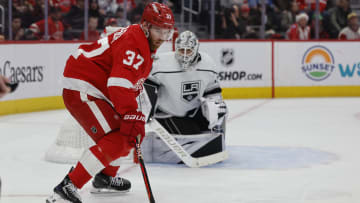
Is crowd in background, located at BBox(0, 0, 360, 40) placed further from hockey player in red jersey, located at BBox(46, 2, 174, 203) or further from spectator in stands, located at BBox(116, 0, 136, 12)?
hockey player in red jersey, located at BBox(46, 2, 174, 203)

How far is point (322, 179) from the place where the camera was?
423 cm

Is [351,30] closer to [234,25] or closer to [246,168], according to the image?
[234,25]

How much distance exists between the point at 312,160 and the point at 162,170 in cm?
117

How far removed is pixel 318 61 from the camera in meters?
9.78

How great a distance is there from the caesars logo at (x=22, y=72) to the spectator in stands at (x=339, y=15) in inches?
181

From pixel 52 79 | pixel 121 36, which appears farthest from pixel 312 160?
pixel 52 79

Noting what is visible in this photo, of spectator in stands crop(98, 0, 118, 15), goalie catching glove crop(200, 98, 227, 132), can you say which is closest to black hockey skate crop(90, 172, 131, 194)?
goalie catching glove crop(200, 98, 227, 132)

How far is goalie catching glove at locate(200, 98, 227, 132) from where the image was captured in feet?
15.3

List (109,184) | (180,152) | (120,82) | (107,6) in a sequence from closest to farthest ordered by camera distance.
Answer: (120,82) < (109,184) < (180,152) < (107,6)

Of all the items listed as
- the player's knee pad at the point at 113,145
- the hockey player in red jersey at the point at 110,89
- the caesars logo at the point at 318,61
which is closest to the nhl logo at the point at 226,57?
the caesars logo at the point at 318,61

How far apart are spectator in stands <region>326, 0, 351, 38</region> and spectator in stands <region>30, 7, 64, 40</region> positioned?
4.12 m

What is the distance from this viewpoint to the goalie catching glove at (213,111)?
4.67m

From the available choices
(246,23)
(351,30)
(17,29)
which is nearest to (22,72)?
(17,29)

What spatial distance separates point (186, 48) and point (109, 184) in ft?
4.58
